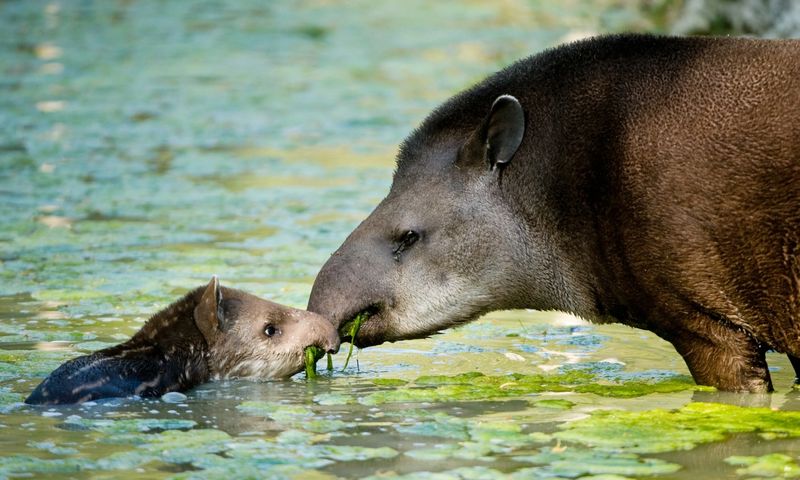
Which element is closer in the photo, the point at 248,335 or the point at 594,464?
the point at 594,464

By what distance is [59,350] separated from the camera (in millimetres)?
9727

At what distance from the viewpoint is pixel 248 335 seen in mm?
9602

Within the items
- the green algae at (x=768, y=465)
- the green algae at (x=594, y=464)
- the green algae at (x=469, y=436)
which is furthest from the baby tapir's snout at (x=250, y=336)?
the green algae at (x=768, y=465)

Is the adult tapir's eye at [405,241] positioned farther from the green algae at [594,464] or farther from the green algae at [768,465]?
the green algae at [768,465]

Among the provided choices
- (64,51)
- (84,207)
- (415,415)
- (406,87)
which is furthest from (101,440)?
(64,51)

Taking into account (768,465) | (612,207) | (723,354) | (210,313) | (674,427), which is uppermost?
(612,207)

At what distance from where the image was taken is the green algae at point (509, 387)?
8.45 meters

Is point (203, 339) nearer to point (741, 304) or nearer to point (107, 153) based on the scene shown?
point (741, 304)

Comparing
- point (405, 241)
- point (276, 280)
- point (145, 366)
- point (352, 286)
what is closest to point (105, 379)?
point (145, 366)

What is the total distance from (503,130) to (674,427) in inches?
82.6

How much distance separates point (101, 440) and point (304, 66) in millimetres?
18190

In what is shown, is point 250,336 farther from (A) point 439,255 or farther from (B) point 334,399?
(A) point 439,255

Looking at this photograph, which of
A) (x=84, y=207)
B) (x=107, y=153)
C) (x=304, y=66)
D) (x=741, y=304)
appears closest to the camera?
(x=741, y=304)

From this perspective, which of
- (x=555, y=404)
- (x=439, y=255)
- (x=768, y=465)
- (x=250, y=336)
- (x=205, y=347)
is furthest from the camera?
(x=250, y=336)
